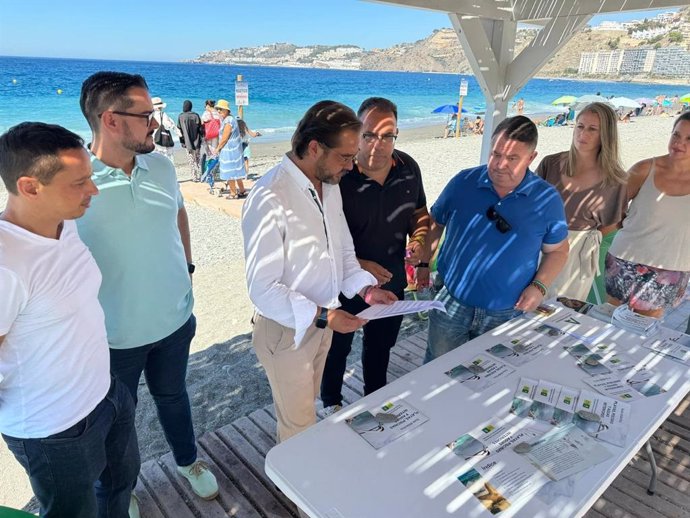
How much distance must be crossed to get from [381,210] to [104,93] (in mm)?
1130

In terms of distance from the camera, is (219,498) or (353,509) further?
(219,498)

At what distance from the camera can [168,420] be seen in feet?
6.04

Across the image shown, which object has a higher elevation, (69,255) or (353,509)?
(69,255)

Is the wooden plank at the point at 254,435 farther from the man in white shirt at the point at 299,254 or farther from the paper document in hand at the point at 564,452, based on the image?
the paper document in hand at the point at 564,452

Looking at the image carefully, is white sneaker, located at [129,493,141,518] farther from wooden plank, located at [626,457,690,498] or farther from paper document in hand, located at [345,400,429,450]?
wooden plank, located at [626,457,690,498]

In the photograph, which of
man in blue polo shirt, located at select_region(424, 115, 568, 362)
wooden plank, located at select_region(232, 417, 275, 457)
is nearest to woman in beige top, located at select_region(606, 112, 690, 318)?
man in blue polo shirt, located at select_region(424, 115, 568, 362)

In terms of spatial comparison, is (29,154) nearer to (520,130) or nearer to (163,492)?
(163,492)

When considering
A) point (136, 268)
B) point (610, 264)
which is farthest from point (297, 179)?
point (610, 264)

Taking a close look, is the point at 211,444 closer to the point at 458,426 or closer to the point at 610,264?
the point at 458,426

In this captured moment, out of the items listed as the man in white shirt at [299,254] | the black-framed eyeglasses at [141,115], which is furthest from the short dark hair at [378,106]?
the black-framed eyeglasses at [141,115]

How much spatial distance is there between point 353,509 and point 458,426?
Result: 0.41 metres

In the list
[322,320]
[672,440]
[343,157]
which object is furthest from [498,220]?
[672,440]

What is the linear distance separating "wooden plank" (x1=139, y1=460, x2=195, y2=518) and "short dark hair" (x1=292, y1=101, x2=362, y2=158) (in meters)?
1.50

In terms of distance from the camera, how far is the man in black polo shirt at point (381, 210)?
74.6 inches
